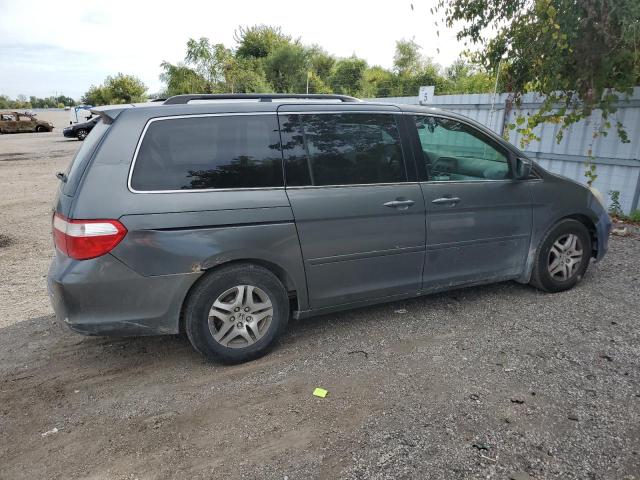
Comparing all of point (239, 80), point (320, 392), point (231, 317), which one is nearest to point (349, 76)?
point (239, 80)

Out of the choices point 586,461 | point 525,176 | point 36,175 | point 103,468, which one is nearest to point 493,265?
point 525,176

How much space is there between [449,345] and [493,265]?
3.45 ft

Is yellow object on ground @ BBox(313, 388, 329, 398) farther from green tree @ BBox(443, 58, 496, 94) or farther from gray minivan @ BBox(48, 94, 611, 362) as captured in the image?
green tree @ BBox(443, 58, 496, 94)

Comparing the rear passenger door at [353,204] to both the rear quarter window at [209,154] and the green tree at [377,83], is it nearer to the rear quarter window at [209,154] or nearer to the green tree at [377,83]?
the rear quarter window at [209,154]

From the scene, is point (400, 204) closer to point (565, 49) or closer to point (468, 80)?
point (565, 49)

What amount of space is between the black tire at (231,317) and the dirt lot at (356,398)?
0.40ft

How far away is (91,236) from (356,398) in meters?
1.96

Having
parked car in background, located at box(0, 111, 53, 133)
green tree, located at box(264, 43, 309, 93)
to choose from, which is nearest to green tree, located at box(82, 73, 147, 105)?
parked car in background, located at box(0, 111, 53, 133)

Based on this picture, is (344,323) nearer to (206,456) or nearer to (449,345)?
(449,345)

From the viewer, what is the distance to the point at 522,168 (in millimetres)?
4199

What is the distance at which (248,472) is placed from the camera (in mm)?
2369

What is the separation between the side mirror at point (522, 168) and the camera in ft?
13.8

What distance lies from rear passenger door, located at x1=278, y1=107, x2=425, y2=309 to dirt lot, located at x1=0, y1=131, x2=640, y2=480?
50 cm

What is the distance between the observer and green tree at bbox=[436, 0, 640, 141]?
6.16 metres
